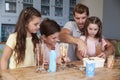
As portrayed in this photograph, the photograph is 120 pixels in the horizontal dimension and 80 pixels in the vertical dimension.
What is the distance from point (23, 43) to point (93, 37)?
744 mm

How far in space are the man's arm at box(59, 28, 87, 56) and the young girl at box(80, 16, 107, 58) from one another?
8.1 inches

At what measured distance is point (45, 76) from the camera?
1.22 meters

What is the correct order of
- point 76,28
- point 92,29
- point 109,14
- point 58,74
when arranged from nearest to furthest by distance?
1. point 58,74
2. point 92,29
3. point 76,28
4. point 109,14

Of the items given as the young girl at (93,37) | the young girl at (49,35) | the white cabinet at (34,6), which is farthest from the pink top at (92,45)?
the white cabinet at (34,6)

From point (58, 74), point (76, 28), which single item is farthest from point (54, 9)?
point (58, 74)

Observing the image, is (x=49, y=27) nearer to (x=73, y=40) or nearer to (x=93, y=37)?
(x=73, y=40)

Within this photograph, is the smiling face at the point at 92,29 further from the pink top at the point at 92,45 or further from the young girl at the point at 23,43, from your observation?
the young girl at the point at 23,43

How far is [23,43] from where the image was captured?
159cm

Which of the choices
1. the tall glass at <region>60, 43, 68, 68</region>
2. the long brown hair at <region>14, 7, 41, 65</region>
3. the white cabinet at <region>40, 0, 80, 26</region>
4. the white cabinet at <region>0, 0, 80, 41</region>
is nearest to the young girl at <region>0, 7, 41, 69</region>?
the long brown hair at <region>14, 7, 41, 65</region>

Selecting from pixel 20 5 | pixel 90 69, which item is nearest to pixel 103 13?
pixel 20 5

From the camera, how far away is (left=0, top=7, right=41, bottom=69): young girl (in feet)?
4.99

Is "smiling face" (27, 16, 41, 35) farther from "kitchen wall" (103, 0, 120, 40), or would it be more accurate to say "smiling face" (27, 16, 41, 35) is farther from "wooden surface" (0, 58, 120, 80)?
"kitchen wall" (103, 0, 120, 40)

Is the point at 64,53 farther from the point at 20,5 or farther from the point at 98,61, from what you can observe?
the point at 20,5

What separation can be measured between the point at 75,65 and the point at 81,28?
0.57 m
